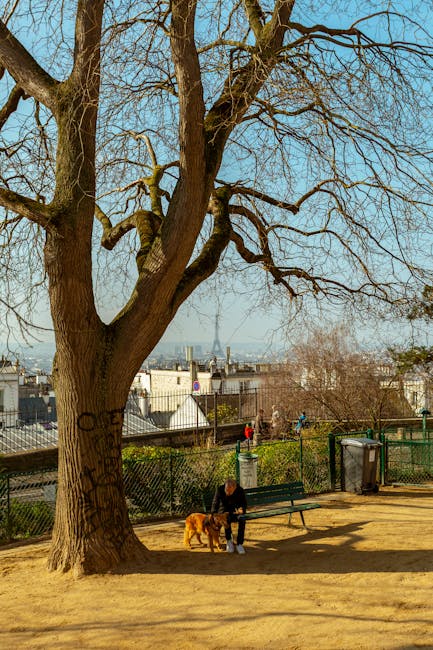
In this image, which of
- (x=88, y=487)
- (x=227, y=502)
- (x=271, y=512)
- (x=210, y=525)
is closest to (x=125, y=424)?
(x=271, y=512)

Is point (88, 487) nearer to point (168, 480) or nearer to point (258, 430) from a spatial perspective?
point (168, 480)

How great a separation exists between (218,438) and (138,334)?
19449mm

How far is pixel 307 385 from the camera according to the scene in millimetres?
30266

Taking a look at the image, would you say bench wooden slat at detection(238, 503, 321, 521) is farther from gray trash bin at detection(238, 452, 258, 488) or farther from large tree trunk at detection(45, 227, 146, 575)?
gray trash bin at detection(238, 452, 258, 488)

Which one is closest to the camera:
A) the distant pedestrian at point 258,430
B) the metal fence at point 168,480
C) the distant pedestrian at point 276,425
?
the metal fence at point 168,480

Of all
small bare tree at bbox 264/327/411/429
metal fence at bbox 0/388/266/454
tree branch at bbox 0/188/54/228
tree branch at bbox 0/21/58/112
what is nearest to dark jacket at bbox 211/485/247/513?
tree branch at bbox 0/188/54/228

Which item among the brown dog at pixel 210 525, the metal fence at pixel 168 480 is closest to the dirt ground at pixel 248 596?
the brown dog at pixel 210 525

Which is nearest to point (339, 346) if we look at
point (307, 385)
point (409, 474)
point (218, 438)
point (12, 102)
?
point (307, 385)

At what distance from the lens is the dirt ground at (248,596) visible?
722 centimetres

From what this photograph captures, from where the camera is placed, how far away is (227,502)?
36.4ft

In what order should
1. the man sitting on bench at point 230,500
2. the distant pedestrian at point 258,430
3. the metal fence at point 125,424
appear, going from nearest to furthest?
the man sitting on bench at point 230,500 → the metal fence at point 125,424 → the distant pedestrian at point 258,430

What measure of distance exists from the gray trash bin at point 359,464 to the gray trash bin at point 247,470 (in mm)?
2350

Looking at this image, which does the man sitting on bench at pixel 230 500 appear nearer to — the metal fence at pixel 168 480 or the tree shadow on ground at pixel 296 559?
the tree shadow on ground at pixel 296 559

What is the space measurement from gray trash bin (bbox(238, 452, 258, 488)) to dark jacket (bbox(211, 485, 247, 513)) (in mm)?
3453
